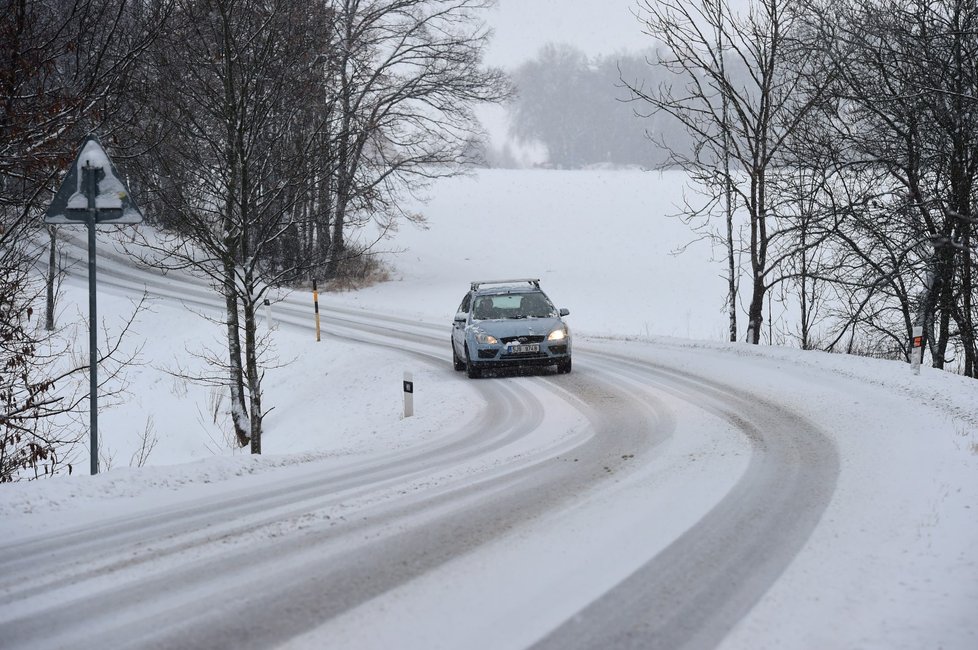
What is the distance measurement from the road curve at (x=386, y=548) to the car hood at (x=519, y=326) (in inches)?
208

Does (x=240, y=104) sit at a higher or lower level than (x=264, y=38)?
lower

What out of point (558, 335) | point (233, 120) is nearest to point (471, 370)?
point (558, 335)

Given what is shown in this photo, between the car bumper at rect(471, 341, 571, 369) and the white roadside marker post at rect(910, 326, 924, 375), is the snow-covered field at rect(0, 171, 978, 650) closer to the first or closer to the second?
the white roadside marker post at rect(910, 326, 924, 375)

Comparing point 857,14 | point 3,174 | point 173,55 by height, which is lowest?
point 3,174

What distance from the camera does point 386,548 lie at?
5125 millimetres

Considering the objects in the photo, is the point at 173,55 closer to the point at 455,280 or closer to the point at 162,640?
the point at 162,640

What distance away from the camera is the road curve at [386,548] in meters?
3.93

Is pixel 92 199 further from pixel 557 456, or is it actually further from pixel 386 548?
pixel 557 456

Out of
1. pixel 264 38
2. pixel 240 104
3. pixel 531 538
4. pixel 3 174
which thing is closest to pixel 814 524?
pixel 531 538

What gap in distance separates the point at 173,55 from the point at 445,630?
1066 cm

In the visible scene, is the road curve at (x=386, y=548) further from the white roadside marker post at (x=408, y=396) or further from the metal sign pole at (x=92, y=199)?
the white roadside marker post at (x=408, y=396)

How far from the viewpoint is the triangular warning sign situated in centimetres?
700

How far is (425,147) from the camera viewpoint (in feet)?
103

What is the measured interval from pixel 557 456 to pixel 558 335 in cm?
645
